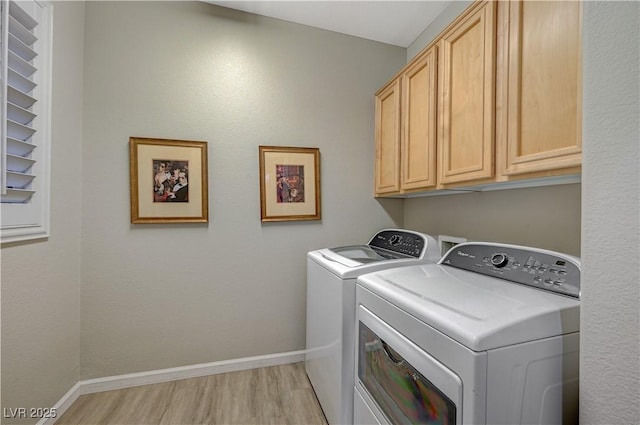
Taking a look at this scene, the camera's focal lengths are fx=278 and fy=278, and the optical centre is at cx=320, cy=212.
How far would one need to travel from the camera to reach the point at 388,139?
213 cm

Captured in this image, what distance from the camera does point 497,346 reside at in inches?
26.4

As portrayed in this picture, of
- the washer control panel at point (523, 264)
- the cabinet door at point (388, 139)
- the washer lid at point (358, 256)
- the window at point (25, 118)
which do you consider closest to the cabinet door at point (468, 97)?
the washer control panel at point (523, 264)

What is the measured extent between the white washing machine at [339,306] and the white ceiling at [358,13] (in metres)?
1.62

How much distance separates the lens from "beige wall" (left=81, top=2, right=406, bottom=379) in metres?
1.86

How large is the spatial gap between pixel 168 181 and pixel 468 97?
1913mm

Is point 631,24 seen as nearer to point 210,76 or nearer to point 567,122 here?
point 567,122

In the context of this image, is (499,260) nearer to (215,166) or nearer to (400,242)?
(400,242)

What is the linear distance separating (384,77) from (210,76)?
4.66 feet

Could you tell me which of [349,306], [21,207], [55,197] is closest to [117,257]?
[55,197]

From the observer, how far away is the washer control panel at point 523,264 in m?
0.94

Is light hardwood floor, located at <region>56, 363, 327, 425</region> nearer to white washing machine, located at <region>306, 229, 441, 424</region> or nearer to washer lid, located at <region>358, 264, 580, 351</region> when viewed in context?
white washing machine, located at <region>306, 229, 441, 424</region>

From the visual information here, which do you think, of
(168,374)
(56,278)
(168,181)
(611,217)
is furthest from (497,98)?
(168,374)

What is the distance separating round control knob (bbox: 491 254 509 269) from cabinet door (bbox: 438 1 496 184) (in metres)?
0.35

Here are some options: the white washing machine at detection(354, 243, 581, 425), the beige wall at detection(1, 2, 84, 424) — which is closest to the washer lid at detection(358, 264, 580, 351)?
the white washing machine at detection(354, 243, 581, 425)
